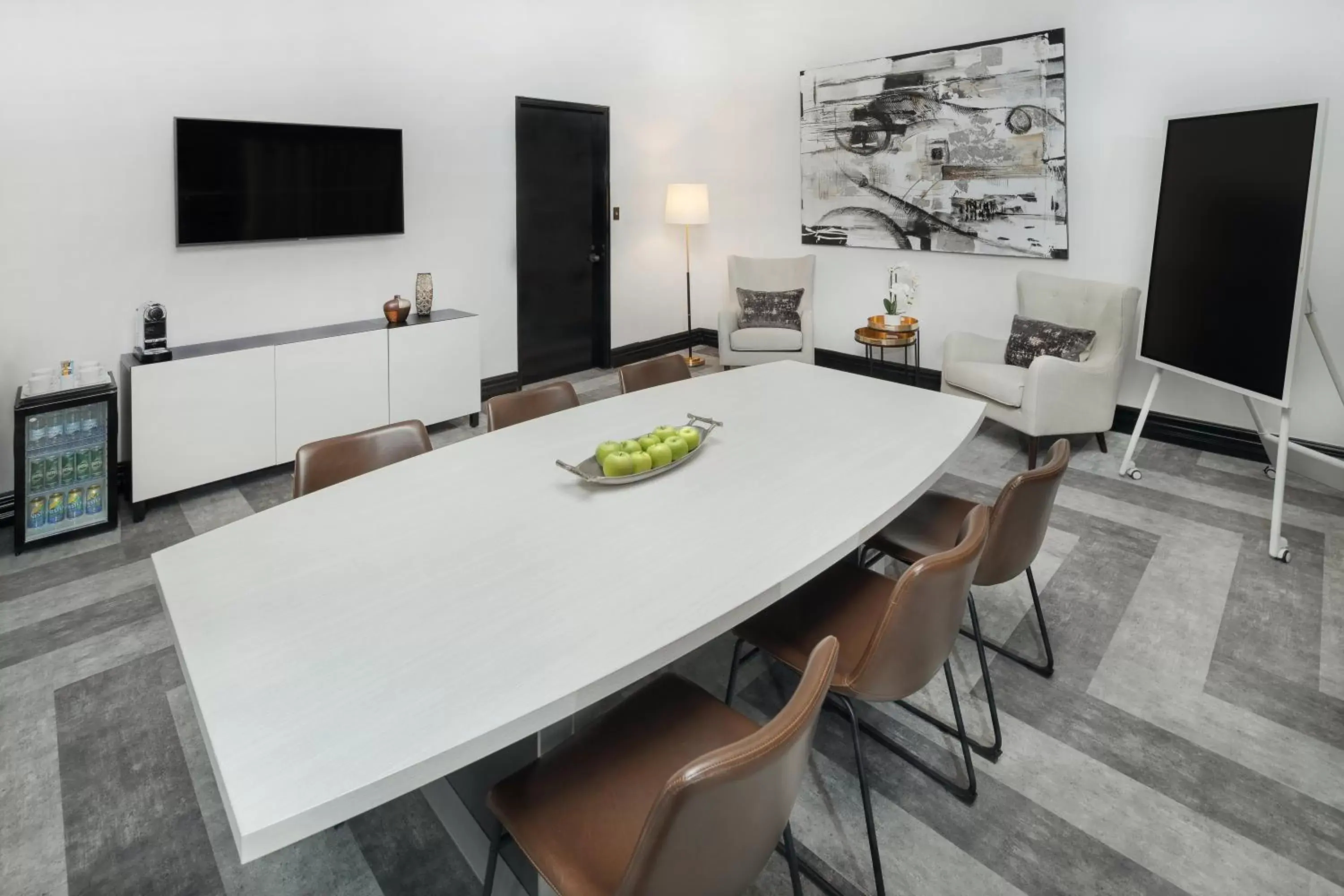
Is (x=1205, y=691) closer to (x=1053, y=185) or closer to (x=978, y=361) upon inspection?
(x=978, y=361)

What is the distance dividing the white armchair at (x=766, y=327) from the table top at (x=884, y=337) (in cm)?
53

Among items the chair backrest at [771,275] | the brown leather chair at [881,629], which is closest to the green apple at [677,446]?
the brown leather chair at [881,629]

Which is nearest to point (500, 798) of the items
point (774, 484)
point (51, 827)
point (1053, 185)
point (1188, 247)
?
point (774, 484)

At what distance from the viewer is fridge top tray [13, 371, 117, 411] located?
3.03 m

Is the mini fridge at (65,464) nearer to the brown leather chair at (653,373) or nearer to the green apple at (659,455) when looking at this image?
the brown leather chair at (653,373)

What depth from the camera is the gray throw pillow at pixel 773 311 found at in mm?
5570

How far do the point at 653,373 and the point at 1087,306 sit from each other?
282cm

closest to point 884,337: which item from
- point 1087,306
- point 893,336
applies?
point 893,336

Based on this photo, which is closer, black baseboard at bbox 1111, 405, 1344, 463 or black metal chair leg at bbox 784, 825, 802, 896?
black metal chair leg at bbox 784, 825, 802, 896

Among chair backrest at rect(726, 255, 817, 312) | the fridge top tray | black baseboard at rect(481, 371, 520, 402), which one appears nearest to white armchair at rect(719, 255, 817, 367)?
chair backrest at rect(726, 255, 817, 312)

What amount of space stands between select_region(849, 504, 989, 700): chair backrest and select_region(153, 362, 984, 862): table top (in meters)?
0.18

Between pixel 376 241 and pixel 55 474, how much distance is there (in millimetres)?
2080

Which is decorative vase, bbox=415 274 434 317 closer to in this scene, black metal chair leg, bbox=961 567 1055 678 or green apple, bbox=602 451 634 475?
green apple, bbox=602 451 634 475

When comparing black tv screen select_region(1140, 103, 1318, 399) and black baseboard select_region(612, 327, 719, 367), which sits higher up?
black tv screen select_region(1140, 103, 1318, 399)
